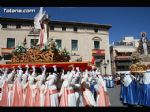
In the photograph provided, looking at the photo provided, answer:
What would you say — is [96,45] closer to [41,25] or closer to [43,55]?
[41,25]

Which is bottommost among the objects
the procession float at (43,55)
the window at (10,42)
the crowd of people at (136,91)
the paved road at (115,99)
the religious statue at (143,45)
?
the paved road at (115,99)

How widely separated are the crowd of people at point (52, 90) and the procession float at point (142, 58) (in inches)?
112

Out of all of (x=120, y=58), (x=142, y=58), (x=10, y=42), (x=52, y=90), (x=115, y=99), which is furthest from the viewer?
(x=120, y=58)

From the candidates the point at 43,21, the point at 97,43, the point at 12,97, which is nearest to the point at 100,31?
the point at 97,43

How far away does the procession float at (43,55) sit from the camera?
8.16 m

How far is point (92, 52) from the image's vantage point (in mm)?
26188

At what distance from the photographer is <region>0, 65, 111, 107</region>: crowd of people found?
267 inches

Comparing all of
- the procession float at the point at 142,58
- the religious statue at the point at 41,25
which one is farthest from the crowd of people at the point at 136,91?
the religious statue at the point at 41,25

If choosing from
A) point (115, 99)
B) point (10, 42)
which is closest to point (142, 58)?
point (115, 99)

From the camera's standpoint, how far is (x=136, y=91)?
8.77m

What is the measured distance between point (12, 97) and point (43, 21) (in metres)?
2.82

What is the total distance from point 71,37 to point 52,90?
19079 millimetres

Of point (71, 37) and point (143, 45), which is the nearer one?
point (143, 45)

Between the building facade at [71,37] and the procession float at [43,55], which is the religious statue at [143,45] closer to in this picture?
the procession float at [43,55]
